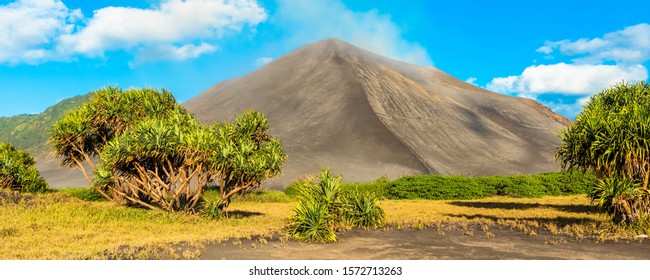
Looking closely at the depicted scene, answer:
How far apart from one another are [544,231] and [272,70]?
506ft

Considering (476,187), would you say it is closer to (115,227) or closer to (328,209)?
(328,209)

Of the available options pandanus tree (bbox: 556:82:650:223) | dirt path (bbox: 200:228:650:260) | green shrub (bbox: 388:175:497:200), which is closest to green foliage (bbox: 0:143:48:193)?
dirt path (bbox: 200:228:650:260)

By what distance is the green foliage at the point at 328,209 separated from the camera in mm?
20516

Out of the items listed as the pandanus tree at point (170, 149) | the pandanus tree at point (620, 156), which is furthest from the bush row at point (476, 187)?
the pandanus tree at point (620, 156)

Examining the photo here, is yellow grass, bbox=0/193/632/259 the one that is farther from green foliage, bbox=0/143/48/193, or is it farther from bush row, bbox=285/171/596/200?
bush row, bbox=285/171/596/200

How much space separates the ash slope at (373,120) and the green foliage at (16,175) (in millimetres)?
41181

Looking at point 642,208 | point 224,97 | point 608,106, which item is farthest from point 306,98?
point 642,208

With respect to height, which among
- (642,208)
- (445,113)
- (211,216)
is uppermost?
(445,113)

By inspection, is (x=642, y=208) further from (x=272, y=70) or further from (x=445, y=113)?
(x=272, y=70)

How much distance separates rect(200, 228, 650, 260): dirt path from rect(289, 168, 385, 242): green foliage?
102 centimetres

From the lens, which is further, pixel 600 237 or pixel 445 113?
pixel 445 113

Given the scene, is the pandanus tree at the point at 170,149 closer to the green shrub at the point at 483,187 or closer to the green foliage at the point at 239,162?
the green foliage at the point at 239,162

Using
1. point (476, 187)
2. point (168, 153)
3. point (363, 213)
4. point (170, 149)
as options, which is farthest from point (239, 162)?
point (476, 187)

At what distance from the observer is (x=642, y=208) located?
74.1 ft
